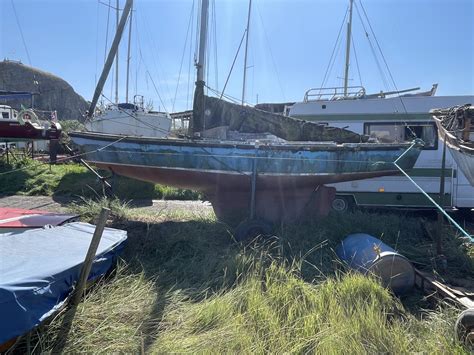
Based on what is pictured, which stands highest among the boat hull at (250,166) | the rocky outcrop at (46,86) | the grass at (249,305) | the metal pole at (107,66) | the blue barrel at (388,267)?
the rocky outcrop at (46,86)

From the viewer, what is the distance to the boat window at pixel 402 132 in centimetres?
802

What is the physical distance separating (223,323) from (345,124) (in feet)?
20.4

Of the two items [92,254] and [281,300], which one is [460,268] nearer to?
[281,300]

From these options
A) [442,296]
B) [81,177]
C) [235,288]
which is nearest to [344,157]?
[442,296]

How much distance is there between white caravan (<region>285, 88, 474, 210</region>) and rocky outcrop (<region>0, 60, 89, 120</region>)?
59.1 m

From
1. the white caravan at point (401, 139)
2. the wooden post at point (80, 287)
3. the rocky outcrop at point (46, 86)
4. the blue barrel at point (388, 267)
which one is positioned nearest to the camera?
the wooden post at point (80, 287)

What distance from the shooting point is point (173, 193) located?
11.1 meters

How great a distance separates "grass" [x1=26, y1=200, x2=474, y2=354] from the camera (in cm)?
324

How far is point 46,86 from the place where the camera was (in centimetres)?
6462

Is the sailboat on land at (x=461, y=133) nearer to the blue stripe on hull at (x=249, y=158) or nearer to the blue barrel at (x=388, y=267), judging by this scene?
the blue stripe on hull at (x=249, y=158)

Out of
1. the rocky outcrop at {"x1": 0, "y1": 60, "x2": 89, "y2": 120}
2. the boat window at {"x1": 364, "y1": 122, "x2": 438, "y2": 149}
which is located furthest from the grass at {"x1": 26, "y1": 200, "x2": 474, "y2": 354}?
the rocky outcrop at {"x1": 0, "y1": 60, "x2": 89, "y2": 120}

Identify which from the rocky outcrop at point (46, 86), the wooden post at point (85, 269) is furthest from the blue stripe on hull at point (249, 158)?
the rocky outcrop at point (46, 86)

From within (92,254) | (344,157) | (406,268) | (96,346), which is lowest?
(96,346)

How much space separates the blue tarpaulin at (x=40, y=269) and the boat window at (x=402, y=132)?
6.05m
